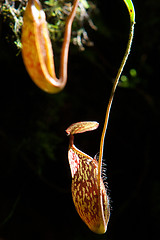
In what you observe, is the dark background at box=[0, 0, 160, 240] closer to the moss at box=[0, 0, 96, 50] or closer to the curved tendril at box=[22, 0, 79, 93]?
the moss at box=[0, 0, 96, 50]

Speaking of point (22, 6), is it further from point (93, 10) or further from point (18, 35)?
point (93, 10)

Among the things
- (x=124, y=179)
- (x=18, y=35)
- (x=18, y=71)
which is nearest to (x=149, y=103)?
(x=124, y=179)

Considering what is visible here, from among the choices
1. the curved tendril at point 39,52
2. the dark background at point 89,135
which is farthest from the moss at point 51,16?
the curved tendril at point 39,52

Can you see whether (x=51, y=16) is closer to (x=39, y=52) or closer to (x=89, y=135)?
(x=39, y=52)

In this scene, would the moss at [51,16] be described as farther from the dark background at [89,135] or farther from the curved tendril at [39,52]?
the curved tendril at [39,52]

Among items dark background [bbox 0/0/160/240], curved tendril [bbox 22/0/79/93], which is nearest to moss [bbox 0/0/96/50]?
dark background [bbox 0/0/160/240]

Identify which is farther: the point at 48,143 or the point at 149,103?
the point at 149,103
